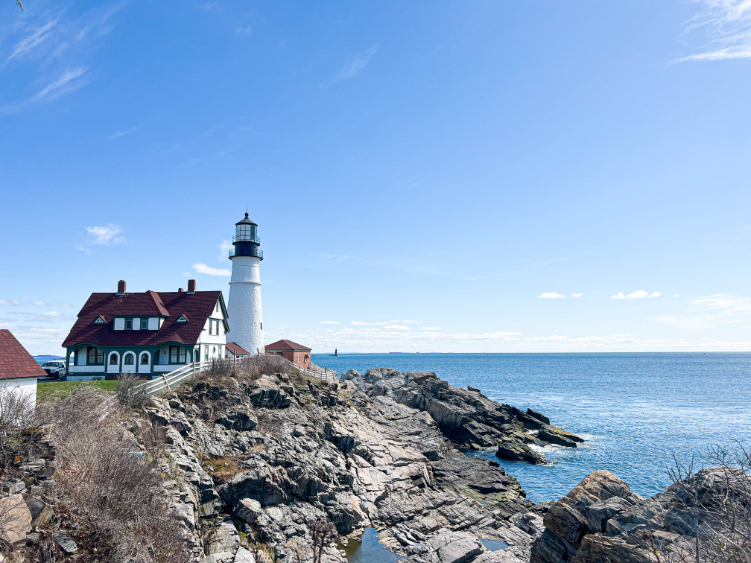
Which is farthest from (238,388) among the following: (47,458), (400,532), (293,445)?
(47,458)

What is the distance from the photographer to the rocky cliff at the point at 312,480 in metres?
16.8

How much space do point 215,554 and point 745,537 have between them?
46.6 feet

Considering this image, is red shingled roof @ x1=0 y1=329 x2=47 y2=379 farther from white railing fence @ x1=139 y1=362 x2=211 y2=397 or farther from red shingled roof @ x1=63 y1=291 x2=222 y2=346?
red shingled roof @ x1=63 y1=291 x2=222 y2=346

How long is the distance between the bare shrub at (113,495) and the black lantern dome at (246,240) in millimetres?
29295

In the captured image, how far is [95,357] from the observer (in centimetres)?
3281

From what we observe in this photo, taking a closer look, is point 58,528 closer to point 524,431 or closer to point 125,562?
point 125,562

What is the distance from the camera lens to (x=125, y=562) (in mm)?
9352

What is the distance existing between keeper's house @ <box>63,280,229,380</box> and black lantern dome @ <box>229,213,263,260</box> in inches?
294

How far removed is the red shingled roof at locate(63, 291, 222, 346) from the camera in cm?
3253

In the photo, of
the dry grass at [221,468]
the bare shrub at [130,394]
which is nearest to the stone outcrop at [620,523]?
the dry grass at [221,468]

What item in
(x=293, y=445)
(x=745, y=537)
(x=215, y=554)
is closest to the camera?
(x=745, y=537)

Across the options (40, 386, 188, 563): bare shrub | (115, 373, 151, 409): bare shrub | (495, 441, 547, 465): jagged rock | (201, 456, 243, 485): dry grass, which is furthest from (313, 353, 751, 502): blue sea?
(115, 373, 151, 409): bare shrub

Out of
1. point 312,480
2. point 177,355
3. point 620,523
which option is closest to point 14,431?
point 312,480

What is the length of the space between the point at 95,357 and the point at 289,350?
67.8 feet
